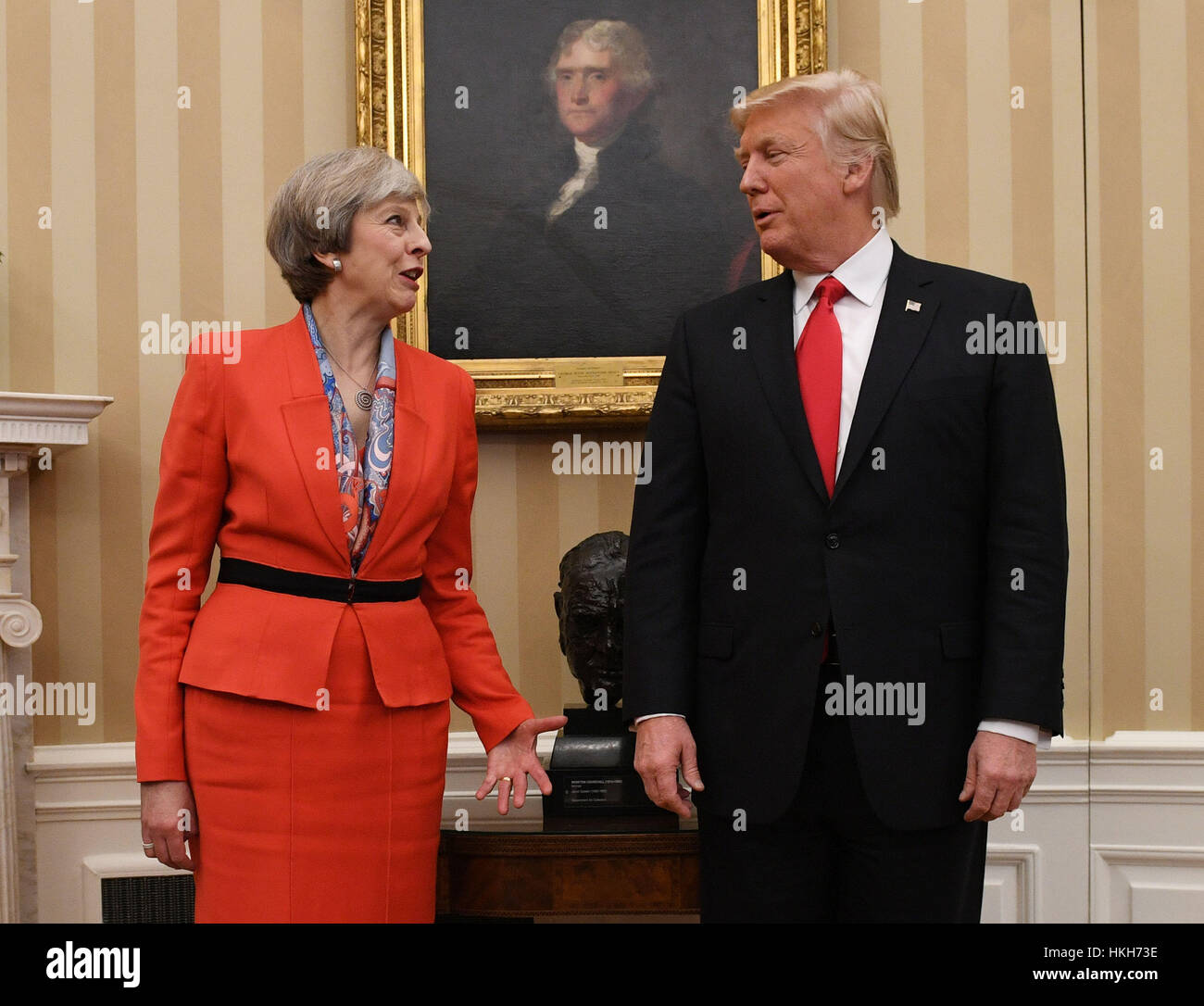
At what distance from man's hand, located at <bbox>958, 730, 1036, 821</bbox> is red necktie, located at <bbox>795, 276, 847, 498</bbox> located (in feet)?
1.46

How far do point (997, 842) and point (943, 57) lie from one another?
6.64 feet

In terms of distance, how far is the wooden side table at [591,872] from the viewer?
2.45 metres

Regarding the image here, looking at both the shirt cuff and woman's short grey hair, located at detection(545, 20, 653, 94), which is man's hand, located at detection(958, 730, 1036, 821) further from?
woman's short grey hair, located at detection(545, 20, 653, 94)

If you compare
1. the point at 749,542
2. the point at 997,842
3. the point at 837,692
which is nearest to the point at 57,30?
the point at 749,542

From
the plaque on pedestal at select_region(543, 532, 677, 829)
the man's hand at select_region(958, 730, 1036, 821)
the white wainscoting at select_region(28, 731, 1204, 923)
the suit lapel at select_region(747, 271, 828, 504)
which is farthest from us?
the white wainscoting at select_region(28, 731, 1204, 923)

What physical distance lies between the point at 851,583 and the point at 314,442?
0.89m

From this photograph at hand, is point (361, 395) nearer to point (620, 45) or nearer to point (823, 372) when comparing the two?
point (823, 372)

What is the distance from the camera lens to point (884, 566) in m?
1.82

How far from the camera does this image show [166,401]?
307 centimetres

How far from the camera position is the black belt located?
195 centimetres

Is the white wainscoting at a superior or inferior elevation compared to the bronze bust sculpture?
inferior

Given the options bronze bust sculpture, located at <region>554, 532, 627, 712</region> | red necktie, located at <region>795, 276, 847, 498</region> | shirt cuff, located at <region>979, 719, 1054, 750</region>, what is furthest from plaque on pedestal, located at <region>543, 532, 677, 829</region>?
shirt cuff, located at <region>979, 719, 1054, 750</region>

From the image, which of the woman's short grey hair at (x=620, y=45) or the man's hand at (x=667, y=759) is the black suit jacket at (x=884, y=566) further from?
the woman's short grey hair at (x=620, y=45)

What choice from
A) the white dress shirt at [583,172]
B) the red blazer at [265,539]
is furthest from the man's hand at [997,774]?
the white dress shirt at [583,172]
